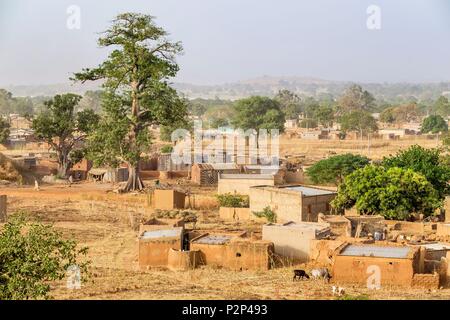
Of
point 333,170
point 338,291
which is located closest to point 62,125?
point 333,170

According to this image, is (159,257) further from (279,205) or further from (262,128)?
(262,128)

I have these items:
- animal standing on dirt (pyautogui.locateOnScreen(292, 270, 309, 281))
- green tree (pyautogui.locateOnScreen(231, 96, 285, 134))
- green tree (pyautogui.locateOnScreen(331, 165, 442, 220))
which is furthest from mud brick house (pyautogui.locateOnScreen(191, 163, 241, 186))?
green tree (pyautogui.locateOnScreen(231, 96, 285, 134))

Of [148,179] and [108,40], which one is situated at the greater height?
[108,40]

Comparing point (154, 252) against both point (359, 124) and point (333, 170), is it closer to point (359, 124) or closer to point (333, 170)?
point (333, 170)

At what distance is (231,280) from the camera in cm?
1803

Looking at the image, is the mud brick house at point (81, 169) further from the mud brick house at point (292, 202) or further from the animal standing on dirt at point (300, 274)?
the animal standing on dirt at point (300, 274)

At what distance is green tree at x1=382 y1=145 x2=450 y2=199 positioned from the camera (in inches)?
1160

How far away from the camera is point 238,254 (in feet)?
63.9

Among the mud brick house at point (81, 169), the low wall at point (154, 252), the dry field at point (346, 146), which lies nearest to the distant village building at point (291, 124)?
the dry field at point (346, 146)

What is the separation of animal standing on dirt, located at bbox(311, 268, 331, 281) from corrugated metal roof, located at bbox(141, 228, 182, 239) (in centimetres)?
385

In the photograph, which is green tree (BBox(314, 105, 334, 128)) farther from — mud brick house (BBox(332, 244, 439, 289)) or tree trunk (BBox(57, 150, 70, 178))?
mud brick house (BBox(332, 244, 439, 289))

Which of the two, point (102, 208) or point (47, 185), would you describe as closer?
point (102, 208)
